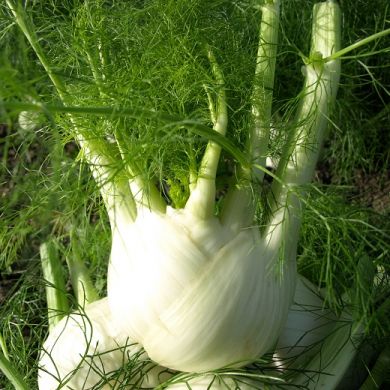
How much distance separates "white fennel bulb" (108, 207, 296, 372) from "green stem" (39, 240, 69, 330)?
12.2 inches

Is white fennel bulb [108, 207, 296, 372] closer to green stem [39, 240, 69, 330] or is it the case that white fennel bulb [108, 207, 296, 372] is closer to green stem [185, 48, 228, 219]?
green stem [185, 48, 228, 219]

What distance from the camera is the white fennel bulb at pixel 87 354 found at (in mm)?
1197

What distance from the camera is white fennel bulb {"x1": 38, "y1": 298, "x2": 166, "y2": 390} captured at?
120cm

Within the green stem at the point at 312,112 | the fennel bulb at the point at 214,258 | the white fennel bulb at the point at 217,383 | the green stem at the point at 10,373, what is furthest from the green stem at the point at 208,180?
the green stem at the point at 10,373

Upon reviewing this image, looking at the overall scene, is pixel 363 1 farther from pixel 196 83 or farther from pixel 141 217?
pixel 141 217

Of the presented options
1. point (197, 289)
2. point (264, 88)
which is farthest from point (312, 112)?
point (197, 289)

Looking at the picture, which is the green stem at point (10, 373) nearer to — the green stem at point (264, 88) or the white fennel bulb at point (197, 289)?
the white fennel bulb at point (197, 289)

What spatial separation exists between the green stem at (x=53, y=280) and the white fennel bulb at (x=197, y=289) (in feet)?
1.01

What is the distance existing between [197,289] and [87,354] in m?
0.28

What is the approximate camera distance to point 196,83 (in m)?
1.11

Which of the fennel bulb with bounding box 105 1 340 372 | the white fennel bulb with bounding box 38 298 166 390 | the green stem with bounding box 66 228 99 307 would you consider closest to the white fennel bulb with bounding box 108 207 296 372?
the fennel bulb with bounding box 105 1 340 372

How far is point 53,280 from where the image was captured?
1.44m

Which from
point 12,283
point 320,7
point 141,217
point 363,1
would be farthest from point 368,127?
point 12,283

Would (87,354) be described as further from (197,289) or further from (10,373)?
(197,289)
